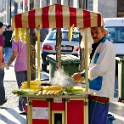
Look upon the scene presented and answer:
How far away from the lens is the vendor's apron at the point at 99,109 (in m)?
6.98

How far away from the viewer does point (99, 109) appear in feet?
23.1

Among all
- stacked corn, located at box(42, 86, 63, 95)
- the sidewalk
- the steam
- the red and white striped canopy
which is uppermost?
the red and white striped canopy

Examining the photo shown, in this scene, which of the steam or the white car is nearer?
the steam

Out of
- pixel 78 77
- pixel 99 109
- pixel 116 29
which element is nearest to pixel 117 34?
pixel 116 29

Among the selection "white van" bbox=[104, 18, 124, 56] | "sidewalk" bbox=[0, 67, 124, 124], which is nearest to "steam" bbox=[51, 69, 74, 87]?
"sidewalk" bbox=[0, 67, 124, 124]

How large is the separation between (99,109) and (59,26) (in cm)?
125

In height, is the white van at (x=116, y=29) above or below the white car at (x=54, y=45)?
above

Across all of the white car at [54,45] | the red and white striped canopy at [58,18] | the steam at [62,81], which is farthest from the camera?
the white car at [54,45]

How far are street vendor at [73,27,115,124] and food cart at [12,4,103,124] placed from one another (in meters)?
0.12

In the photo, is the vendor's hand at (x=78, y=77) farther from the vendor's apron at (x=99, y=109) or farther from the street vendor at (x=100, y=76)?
the vendor's apron at (x=99, y=109)

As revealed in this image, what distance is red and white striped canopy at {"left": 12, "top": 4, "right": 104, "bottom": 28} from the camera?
6824 millimetres

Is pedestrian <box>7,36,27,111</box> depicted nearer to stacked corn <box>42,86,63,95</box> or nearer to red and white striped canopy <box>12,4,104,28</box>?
stacked corn <box>42,86,63,95</box>

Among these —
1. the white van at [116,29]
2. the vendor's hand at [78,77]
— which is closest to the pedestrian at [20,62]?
the vendor's hand at [78,77]

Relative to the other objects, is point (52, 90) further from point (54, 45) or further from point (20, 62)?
point (54, 45)
